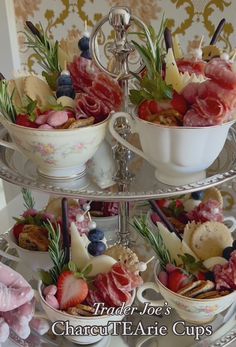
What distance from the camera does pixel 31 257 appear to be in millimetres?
861

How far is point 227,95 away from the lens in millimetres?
616

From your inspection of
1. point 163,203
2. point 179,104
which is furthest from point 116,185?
point 163,203

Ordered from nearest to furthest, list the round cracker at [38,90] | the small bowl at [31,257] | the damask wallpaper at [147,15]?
the round cracker at [38,90], the small bowl at [31,257], the damask wallpaper at [147,15]

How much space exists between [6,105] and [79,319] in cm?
30

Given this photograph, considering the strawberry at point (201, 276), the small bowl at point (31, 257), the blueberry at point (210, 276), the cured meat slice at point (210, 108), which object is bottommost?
the small bowl at point (31, 257)

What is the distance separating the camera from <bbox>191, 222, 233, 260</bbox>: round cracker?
2.48 feet

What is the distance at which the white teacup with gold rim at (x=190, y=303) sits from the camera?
0.71 meters

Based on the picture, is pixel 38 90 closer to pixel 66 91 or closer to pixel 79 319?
pixel 66 91

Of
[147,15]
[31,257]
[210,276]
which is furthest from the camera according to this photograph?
[147,15]

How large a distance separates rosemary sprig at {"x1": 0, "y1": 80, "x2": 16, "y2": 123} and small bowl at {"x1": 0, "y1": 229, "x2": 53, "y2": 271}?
0.26 m

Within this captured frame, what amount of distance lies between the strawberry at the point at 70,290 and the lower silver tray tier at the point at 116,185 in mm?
124

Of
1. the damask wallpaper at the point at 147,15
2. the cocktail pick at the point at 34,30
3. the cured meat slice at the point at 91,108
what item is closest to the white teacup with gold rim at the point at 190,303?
the cured meat slice at the point at 91,108

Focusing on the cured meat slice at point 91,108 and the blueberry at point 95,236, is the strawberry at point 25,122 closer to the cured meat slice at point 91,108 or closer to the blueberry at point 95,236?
the cured meat slice at point 91,108

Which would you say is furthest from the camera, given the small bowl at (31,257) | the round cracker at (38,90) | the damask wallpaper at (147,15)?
the damask wallpaper at (147,15)
